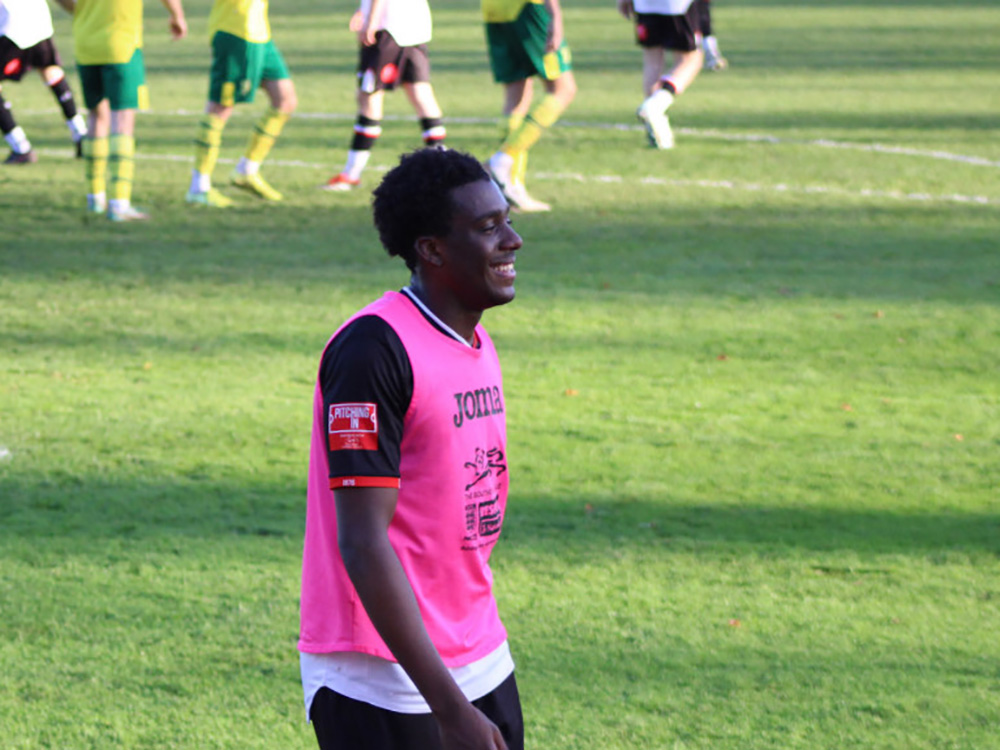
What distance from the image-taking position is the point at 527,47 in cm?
1084

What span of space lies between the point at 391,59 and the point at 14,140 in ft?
12.2

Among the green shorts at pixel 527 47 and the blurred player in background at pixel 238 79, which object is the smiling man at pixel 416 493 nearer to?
the blurred player in background at pixel 238 79

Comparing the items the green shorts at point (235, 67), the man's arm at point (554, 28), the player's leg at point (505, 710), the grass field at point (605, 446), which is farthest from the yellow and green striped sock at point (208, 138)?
the player's leg at point (505, 710)

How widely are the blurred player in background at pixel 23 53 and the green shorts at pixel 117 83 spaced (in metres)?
2.16

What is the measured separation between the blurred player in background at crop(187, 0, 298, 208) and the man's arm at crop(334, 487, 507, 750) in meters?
8.27

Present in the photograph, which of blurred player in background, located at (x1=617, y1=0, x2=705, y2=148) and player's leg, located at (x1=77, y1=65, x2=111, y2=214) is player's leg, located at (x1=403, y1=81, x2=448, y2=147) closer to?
blurred player in background, located at (x1=617, y1=0, x2=705, y2=148)

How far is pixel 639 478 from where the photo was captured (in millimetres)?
6020

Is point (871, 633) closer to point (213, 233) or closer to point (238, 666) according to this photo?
point (238, 666)

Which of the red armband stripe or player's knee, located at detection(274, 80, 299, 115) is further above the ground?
the red armband stripe

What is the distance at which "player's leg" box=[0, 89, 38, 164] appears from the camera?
12750 mm

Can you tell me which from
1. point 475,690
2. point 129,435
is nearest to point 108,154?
point 129,435

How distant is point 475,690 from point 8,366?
5.34 metres

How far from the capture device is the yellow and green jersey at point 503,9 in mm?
10781

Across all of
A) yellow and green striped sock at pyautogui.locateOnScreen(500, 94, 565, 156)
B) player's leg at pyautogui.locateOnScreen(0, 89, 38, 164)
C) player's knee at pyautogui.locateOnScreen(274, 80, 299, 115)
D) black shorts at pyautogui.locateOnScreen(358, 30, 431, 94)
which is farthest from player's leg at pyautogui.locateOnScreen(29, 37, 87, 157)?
yellow and green striped sock at pyautogui.locateOnScreen(500, 94, 565, 156)
